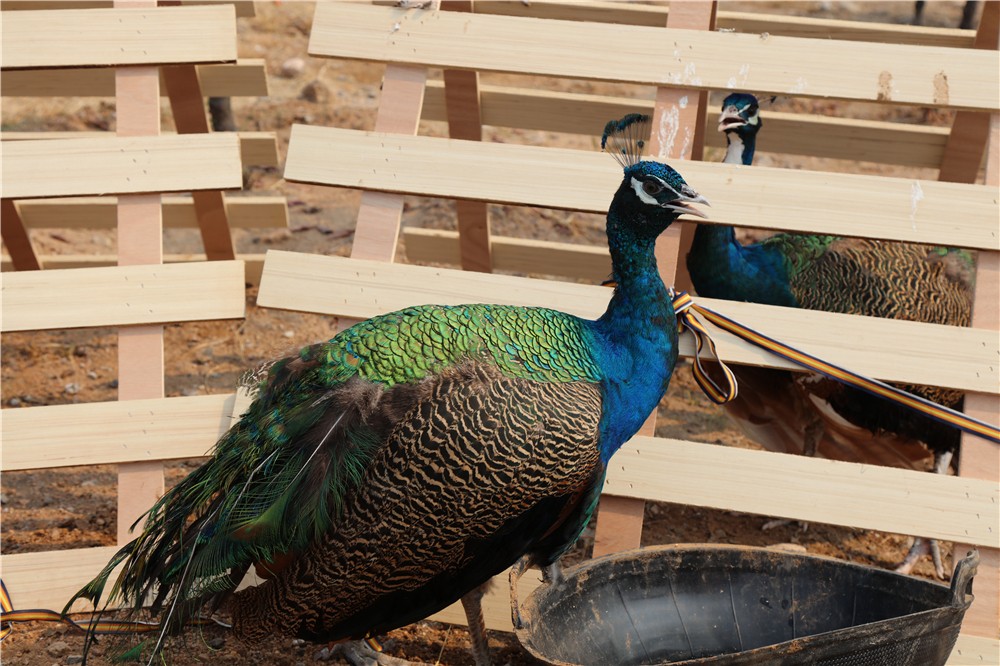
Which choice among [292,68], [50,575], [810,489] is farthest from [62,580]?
[292,68]

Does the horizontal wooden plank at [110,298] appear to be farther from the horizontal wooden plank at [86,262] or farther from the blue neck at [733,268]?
the blue neck at [733,268]

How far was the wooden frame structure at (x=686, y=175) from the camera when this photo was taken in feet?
11.5

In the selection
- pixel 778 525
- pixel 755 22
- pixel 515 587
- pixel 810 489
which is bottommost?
pixel 778 525

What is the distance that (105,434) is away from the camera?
3.66m

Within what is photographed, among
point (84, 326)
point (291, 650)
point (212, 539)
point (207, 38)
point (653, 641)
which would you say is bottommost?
point (291, 650)

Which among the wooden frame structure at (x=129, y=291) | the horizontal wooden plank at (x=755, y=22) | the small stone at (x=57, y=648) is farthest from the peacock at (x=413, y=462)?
the horizontal wooden plank at (x=755, y=22)

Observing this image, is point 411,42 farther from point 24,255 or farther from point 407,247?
point 24,255

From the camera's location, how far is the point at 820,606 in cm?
327

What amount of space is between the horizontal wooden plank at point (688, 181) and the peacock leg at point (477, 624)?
4.61 feet

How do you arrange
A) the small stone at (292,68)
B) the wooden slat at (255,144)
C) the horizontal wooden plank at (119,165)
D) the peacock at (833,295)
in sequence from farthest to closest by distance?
the small stone at (292,68) < the wooden slat at (255,144) < the peacock at (833,295) < the horizontal wooden plank at (119,165)

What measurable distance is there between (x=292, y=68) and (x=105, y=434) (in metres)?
5.46

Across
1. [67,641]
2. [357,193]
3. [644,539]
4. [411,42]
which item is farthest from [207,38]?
[357,193]

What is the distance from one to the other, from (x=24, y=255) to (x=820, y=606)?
13.4 feet

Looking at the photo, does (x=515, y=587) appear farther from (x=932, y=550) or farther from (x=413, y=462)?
(x=932, y=550)
